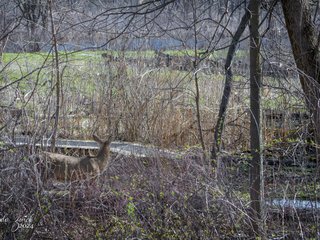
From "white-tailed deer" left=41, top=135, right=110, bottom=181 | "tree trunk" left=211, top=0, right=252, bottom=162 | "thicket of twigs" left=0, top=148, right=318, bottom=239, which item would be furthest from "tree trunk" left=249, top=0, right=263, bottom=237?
"white-tailed deer" left=41, top=135, right=110, bottom=181

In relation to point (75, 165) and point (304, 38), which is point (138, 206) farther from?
point (304, 38)

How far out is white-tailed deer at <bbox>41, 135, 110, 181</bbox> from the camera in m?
6.25

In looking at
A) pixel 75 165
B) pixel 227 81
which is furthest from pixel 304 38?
pixel 75 165

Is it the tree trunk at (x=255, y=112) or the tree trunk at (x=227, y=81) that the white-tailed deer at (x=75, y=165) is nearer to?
the tree trunk at (x=227, y=81)

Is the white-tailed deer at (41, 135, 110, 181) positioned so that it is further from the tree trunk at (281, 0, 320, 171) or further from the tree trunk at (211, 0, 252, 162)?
the tree trunk at (281, 0, 320, 171)

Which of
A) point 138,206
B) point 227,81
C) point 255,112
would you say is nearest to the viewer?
point 138,206

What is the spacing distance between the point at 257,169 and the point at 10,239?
208cm

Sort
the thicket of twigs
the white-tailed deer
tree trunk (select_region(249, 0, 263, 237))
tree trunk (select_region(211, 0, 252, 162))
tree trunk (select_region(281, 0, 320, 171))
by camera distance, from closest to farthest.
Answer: the thicket of twigs → tree trunk (select_region(249, 0, 263, 237)) → tree trunk (select_region(211, 0, 252, 162)) → tree trunk (select_region(281, 0, 320, 171)) → the white-tailed deer

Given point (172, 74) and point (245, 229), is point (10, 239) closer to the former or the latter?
point (245, 229)

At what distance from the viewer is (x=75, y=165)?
6.65m

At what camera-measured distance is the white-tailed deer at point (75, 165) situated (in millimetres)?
6246

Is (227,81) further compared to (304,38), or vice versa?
(227,81)

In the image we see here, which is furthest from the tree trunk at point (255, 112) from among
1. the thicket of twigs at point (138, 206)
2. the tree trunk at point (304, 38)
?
the tree trunk at point (304, 38)

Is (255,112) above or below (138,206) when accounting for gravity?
above
